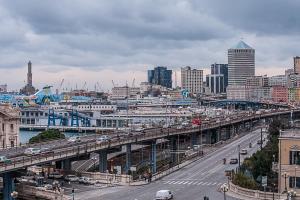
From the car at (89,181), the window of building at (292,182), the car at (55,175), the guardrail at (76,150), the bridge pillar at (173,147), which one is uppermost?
the guardrail at (76,150)

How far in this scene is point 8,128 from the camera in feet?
300

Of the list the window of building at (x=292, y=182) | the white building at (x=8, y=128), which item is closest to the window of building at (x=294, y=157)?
the window of building at (x=292, y=182)

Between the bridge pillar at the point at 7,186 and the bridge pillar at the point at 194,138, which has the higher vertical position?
the bridge pillar at the point at 7,186

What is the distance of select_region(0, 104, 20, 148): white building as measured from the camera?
3553 inches

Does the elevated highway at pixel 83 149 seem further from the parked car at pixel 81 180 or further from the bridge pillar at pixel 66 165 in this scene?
the parked car at pixel 81 180

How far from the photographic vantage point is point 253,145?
350 feet

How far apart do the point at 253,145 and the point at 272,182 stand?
2037 inches

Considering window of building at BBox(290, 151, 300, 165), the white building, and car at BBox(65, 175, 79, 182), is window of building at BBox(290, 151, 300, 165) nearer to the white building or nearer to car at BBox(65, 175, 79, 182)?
car at BBox(65, 175, 79, 182)

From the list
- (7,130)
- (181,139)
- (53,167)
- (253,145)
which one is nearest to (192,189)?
(53,167)

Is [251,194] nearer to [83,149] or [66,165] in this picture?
[83,149]

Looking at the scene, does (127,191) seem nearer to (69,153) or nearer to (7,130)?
(69,153)

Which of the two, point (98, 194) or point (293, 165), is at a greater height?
point (293, 165)

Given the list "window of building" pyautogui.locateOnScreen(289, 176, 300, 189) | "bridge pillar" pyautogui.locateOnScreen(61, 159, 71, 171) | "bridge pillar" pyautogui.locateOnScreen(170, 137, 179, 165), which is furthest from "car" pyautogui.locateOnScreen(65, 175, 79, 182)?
"bridge pillar" pyautogui.locateOnScreen(170, 137, 179, 165)

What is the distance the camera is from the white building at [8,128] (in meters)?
90.2
